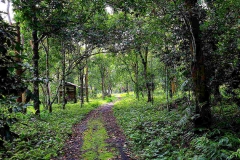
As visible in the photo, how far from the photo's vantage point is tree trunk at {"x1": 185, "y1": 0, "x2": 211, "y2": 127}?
705cm

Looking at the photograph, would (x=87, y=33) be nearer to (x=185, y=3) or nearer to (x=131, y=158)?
(x=185, y=3)

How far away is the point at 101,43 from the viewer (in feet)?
58.0

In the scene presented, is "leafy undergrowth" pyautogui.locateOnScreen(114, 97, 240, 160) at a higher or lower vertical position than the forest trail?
higher

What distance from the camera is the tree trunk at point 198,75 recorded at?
7047 mm

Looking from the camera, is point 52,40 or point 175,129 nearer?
point 175,129

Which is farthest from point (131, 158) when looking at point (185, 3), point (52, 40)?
point (52, 40)

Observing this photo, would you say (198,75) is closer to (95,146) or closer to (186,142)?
(186,142)

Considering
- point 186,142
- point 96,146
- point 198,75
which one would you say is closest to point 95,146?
point 96,146

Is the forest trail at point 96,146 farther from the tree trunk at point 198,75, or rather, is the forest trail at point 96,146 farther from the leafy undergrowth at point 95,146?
the tree trunk at point 198,75

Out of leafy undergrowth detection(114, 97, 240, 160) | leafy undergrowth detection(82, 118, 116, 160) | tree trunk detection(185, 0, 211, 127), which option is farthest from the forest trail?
tree trunk detection(185, 0, 211, 127)

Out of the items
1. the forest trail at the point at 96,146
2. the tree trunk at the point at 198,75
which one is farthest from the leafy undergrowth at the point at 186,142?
the forest trail at the point at 96,146

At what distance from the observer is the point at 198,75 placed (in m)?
7.25

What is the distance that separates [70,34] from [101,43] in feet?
12.9

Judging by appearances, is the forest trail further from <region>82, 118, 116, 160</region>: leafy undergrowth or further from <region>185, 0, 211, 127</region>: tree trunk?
<region>185, 0, 211, 127</region>: tree trunk
